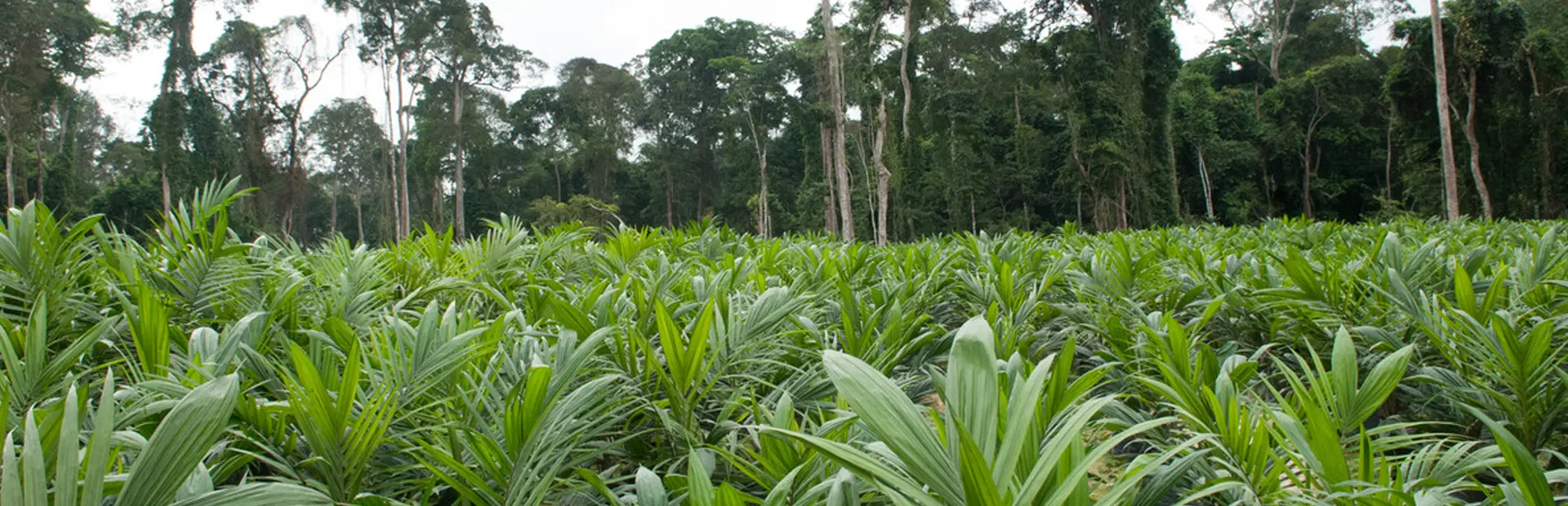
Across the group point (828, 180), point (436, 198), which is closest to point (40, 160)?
point (436, 198)

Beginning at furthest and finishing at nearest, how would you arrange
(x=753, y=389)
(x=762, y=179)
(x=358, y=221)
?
(x=358, y=221) → (x=762, y=179) → (x=753, y=389)

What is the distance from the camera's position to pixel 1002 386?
873mm

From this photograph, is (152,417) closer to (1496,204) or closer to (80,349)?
(80,349)

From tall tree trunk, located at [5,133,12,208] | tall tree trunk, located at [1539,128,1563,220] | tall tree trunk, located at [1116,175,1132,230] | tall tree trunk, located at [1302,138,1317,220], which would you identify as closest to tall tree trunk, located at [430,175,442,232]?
tall tree trunk, located at [5,133,12,208]

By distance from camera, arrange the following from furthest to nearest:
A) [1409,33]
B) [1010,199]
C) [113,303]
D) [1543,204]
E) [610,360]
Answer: [1010,199] < [1409,33] < [1543,204] < [113,303] < [610,360]

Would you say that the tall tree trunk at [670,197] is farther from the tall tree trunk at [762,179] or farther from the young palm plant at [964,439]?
the young palm plant at [964,439]

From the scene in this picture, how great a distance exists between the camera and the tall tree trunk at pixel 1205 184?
24125 mm

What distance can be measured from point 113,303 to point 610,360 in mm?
1086

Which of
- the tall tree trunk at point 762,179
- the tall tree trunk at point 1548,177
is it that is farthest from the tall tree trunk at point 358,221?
the tall tree trunk at point 1548,177

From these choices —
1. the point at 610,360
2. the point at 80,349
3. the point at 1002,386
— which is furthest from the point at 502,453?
the point at 80,349

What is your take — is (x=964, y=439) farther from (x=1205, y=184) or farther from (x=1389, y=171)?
(x=1389, y=171)

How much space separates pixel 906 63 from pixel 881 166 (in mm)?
3462

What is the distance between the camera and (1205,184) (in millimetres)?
24062

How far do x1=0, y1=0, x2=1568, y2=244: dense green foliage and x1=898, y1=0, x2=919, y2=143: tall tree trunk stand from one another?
106 millimetres
